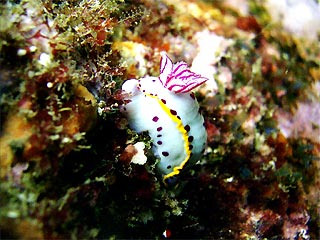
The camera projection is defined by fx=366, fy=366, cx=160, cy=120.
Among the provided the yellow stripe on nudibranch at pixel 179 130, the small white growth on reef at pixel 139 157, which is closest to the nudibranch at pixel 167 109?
the yellow stripe on nudibranch at pixel 179 130

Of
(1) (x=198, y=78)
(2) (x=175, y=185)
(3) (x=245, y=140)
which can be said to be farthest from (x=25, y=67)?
(3) (x=245, y=140)

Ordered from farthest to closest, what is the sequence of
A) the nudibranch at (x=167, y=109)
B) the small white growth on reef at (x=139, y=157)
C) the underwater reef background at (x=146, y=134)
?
the nudibranch at (x=167, y=109), the small white growth on reef at (x=139, y=157), the underwater reef background at (x=146, y=134)

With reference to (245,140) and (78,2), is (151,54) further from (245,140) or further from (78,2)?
(245,140)

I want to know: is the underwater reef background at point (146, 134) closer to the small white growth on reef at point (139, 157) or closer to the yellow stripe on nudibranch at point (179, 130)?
the small white growth on reef at point (139, 157)

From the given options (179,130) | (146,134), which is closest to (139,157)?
(146,134)

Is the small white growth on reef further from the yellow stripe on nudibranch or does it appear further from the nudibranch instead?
the yellow stripe on nudibranch

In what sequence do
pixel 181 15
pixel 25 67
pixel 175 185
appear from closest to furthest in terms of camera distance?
1. pixel 25 67
2. pixel 175 185
3. pixel 181 15
